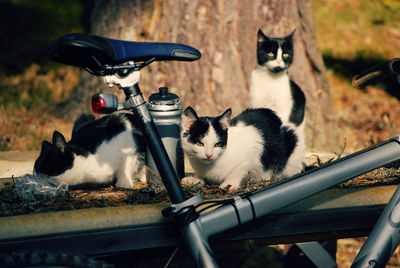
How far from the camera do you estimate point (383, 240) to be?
1425mm

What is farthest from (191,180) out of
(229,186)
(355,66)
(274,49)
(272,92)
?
(355,66)

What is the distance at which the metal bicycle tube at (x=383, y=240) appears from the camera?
142cm

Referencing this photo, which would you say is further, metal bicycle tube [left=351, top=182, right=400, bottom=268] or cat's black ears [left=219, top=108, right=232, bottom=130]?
cat's black ears [left=219, top=108, right=232, bottom=130]

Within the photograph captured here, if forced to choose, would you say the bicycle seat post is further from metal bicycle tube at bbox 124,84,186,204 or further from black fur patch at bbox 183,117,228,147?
black fur patch at bbox 183,117,228,147

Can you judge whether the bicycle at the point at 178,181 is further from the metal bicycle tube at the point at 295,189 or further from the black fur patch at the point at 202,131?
the black fur patch at the point at 202,131

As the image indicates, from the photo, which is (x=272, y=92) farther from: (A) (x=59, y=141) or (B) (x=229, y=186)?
(A) (x=59, y=141)

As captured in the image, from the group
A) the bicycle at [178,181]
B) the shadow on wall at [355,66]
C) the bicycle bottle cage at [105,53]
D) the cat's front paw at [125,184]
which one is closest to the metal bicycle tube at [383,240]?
the bicycle at [178,181]

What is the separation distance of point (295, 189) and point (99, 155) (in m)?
0.88

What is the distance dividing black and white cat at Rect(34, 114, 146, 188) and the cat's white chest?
80cm

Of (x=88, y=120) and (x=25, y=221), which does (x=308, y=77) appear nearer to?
(x=88, y=120)

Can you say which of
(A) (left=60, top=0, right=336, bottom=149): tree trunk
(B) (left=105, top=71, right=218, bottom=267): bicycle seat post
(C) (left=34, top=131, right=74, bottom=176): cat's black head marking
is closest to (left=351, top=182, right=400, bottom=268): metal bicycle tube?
(B) (left=105, top=71, right=218, bottom=267): bicycle seat post

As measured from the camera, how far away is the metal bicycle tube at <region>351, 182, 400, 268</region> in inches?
55.8

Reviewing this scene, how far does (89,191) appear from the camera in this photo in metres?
1.81

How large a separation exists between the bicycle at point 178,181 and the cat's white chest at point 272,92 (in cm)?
87
